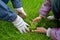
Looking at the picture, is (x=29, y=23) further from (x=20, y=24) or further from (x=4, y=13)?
(x=4, y=13)

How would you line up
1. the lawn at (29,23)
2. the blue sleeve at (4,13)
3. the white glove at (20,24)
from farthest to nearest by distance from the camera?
the lawn at (29,23) → the white glove at (20,24) → the blue sleeve at (4,13)

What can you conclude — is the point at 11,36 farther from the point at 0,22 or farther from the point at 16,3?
the point at 16,3

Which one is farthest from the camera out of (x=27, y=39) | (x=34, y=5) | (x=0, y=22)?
(x=34, y=5)

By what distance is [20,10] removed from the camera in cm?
211

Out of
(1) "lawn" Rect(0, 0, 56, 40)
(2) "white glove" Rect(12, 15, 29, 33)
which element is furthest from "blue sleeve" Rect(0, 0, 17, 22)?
(1) "lawn" Rect(0, 0, 56, 40)

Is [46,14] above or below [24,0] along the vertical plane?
below

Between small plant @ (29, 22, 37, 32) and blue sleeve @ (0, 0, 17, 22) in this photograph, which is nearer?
blue sleeve @ (0, 0, 17, 22)

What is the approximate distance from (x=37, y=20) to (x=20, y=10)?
20 cm

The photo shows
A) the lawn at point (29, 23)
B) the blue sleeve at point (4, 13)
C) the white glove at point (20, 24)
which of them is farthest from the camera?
the lawn at point (29, 23)

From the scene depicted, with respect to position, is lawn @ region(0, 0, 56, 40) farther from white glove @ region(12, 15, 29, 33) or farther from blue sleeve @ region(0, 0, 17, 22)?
blue sleeve @ region(0, 0, 17, 22)

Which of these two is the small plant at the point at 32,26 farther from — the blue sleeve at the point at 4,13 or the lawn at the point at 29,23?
the blue sleeve at the point at 4,13

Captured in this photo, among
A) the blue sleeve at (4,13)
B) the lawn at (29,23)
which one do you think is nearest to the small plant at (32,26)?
the lawn at (29,23)

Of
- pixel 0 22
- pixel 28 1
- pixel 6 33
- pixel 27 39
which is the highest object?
pixel 28 1

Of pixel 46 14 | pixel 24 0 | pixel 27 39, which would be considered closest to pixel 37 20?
pixel 46 14
